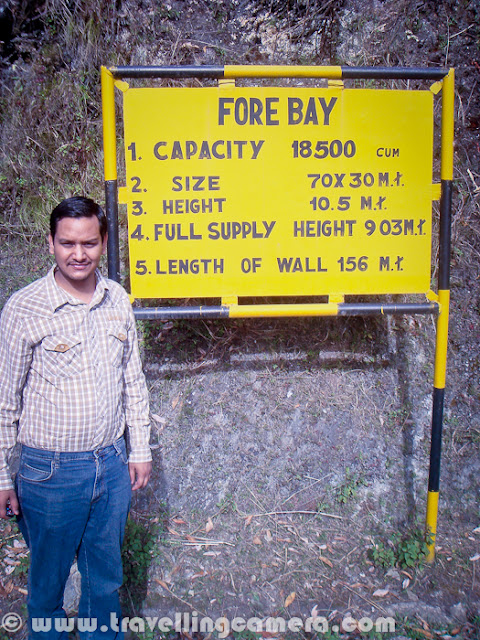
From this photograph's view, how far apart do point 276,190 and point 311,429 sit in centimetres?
174

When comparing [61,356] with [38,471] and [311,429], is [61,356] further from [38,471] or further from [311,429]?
[311,429]

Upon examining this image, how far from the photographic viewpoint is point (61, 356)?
73.2 inches

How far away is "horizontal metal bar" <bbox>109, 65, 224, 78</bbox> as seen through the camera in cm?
250

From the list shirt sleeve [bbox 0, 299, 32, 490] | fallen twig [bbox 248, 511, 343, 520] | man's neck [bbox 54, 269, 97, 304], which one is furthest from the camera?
fallen twig [bbox 248, 511, 343, 520]

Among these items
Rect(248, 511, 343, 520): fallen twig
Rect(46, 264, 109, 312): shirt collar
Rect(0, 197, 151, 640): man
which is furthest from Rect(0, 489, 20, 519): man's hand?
Rect(248, 511, 343, 520): fallen twig

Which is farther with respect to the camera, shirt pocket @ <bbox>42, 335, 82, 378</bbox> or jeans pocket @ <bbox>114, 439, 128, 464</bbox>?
jeans pocket @ <bbox>114, 439, 128, 464</bbox>

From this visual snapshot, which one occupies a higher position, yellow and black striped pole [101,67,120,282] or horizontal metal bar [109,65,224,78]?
horizontal metal bar [109,65,224,78]

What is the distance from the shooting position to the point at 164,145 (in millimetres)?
2596

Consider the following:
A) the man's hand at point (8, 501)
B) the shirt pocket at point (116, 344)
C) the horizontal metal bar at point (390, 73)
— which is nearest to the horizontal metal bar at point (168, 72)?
the horizontal metal bar at point (390, 73)

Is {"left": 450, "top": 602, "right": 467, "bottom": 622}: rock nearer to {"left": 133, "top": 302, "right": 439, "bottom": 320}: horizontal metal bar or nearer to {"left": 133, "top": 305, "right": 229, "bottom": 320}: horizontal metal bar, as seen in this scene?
{"left": 133, "top": 302, "right": 439, "bottom": 320}: horizontal metal bar

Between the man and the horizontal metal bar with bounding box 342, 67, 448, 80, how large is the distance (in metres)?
1.61

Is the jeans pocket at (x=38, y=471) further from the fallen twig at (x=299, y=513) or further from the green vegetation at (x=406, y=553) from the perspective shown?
the green vegetation at (x=406, y=553)

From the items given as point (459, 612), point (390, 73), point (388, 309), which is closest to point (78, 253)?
A: point (388, 309)

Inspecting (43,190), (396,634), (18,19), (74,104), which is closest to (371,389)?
(396,634)
